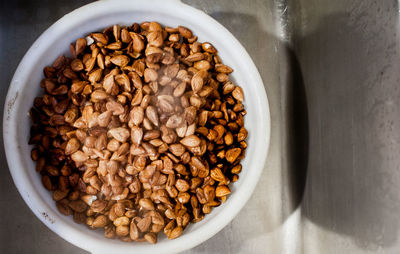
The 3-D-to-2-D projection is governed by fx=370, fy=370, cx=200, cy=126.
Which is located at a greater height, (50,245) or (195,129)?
(195,129)

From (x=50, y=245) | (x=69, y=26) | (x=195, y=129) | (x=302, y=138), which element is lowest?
(x=50, y=245)

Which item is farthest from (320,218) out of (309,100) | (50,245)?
(50,245)

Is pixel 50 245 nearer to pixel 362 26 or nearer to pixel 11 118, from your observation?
pixel 11 118

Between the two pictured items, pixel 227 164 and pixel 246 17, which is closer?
pixel 227 164
